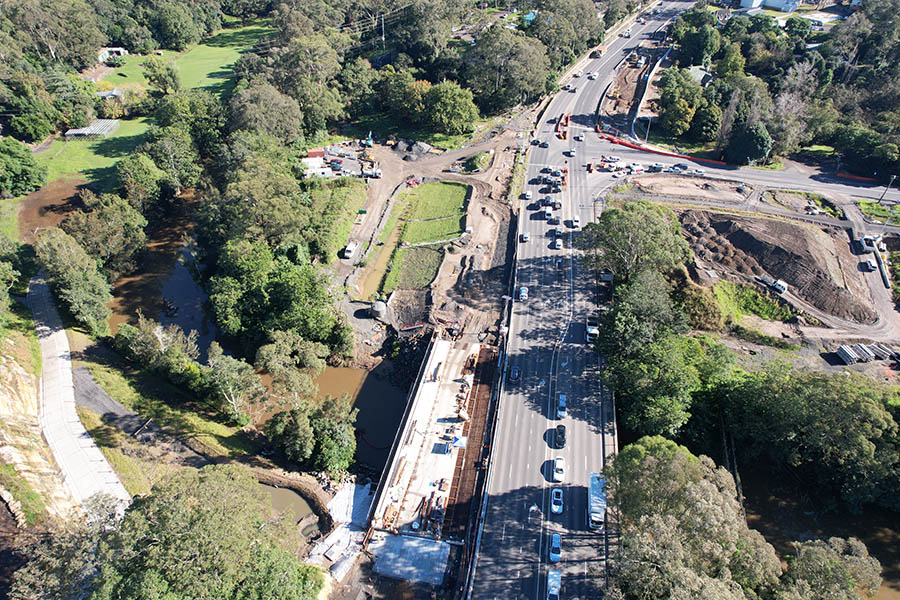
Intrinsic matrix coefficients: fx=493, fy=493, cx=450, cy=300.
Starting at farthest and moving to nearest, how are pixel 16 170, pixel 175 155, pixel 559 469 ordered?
pixel 175 155, pixel 16 170, pixel 559 469

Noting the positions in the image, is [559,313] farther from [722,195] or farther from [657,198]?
[722,195]

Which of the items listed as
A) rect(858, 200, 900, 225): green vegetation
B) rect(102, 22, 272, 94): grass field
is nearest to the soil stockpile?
rect(858, 200, 900, 225): green vegetation

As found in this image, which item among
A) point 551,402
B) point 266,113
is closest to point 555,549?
point 551,402

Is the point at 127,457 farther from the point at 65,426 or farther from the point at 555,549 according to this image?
the point at 555,549

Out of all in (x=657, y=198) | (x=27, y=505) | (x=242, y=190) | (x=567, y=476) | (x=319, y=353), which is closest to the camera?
(x=27, y=505)

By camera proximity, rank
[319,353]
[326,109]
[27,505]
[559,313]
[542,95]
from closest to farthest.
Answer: [27,505] → [319,353] → [559,313] → [326,109] → [542,95]

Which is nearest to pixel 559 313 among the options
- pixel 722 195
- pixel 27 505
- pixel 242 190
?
pixel 722 195
